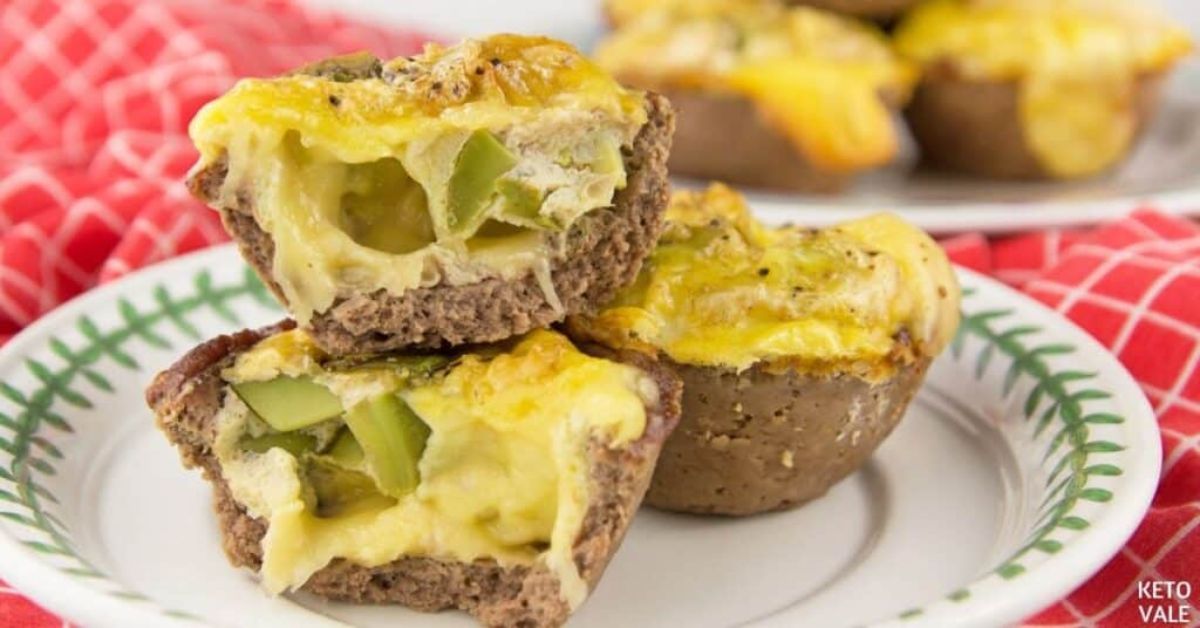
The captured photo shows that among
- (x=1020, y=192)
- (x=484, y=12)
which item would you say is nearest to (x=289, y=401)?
(x=1020, y=192)

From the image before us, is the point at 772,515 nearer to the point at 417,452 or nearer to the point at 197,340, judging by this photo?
the point at 417,452

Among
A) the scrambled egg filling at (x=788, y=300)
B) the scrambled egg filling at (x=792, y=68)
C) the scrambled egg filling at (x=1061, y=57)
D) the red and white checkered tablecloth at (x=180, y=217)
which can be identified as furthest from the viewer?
the scrambled egg filling at (x=1061, y=57)

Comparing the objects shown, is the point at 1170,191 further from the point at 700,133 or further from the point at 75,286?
the point at 75,286

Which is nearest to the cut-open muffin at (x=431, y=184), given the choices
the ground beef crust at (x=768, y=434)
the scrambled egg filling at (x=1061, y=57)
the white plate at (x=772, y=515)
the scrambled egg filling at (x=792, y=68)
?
the ground beef crust at (x=768, y=434)

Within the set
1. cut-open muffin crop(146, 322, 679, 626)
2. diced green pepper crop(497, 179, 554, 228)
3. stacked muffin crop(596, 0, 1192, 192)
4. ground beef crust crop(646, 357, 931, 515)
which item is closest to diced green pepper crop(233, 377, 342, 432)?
cut-open muffin crop(146, 322, 679, 626)

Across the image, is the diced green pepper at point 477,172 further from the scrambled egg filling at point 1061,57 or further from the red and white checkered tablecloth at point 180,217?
the scrambled egg filling at point 1061,57

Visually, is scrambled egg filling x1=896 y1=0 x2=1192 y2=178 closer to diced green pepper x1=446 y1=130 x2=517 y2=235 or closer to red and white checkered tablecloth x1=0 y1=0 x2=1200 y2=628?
red and white checkered tablecloth x1=0 y1=0 x2=1200 y2=628

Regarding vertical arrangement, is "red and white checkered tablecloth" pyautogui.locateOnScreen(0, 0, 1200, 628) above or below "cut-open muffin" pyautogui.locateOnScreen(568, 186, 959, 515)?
below
